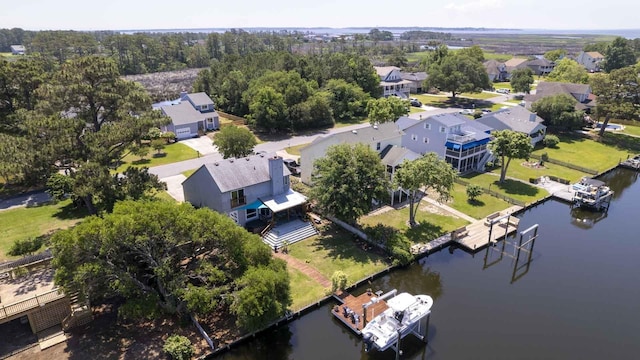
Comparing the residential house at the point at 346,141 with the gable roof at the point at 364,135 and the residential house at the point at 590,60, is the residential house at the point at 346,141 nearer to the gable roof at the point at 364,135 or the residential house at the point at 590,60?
the gable roof at the point at 364,135


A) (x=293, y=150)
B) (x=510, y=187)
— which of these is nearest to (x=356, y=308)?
(x=510, y=187)

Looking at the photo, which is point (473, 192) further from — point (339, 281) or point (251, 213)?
point (251, 213)

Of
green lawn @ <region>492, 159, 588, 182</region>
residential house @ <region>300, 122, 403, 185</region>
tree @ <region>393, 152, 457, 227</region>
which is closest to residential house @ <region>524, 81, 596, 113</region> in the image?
green lawn @ <region>492, 159, 588, 182</region>

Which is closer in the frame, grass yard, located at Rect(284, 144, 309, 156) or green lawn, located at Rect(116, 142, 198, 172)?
green lawn, located at Rect(116, 142, 198, 172)

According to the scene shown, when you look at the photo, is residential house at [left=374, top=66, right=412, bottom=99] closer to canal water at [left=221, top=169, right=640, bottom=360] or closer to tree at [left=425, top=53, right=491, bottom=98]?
tree at [left=425, top=53, right=491, bottom=98]

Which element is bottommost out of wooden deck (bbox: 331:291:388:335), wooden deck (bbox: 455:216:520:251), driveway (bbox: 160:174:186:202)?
wooden deck (bbox: 455:216:520:251)

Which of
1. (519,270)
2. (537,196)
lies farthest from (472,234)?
(537,196)

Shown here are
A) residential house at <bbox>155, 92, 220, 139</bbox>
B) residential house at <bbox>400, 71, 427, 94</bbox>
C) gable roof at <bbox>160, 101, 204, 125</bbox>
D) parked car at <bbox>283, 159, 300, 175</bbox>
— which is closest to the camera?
parked car at <bbox>283, 159, 300, 175</bbox>
